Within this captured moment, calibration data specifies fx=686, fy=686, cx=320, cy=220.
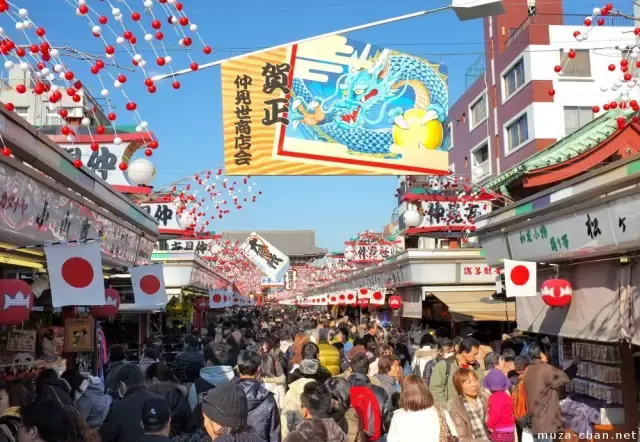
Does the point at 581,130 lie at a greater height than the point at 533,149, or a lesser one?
lesser

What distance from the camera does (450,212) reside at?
824 inches

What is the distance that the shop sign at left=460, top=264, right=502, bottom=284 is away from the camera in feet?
66.4

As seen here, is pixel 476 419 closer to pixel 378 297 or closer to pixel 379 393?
pixel 379 393

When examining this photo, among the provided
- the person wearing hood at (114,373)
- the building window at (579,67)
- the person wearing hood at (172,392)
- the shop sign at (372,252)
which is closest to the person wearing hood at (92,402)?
the person wearing hood at (114,373)

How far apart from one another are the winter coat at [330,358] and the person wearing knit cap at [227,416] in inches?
218

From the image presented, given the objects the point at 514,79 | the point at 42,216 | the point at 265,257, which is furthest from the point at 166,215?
the point at 514,79

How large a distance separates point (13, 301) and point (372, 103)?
6.10 meters

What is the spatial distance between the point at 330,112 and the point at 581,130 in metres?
7.83

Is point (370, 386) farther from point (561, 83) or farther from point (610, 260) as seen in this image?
point (561, 83)

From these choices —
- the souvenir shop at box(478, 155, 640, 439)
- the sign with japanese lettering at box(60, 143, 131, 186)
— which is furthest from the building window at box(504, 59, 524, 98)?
the sign with japanese lettering at box(60, 143, 131, 186)

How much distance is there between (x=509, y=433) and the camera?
7473 millimetres

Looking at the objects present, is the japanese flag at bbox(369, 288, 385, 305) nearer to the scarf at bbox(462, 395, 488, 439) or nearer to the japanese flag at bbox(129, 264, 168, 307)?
the japanese flag at bbox(129, 264, 168, 307)

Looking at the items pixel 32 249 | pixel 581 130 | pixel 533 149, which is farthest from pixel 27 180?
pixel 533 149

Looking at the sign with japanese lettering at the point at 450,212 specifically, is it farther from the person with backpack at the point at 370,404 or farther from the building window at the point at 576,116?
the person with backpack at the point at 370,404
